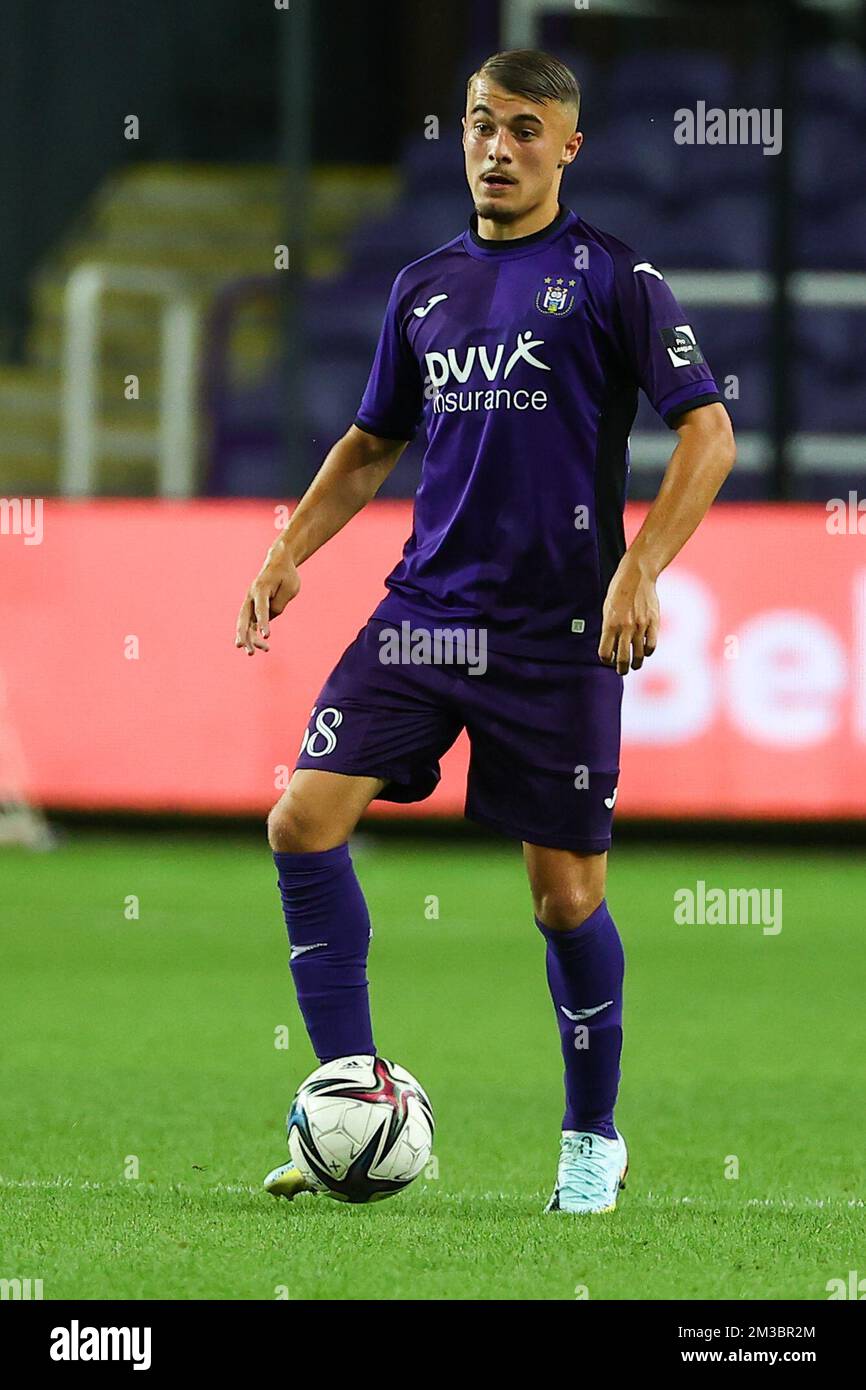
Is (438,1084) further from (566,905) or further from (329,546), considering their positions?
(329,546)

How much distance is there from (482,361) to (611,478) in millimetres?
313

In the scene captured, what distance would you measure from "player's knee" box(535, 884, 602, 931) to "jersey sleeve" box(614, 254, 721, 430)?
846mm

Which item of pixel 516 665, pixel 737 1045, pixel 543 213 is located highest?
pixel 543 213

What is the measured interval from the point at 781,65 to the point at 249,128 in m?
6.34

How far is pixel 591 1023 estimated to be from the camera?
4523mm

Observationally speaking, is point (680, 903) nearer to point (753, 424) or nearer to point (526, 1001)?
point (526, 1001)

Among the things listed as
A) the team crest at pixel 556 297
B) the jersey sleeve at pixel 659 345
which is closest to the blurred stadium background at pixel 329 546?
Answer: the jersey sleeve at pixel 659 345

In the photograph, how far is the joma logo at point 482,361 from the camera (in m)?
4.34

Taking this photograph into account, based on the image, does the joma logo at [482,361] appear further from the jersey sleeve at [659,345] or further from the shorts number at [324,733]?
the shorts number at [324,733]

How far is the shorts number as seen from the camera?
4.33 m

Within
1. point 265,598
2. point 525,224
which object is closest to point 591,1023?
point 265,598

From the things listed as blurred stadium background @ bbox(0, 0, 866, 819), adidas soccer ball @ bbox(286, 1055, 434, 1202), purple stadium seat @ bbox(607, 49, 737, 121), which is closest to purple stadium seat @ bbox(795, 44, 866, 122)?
blurred stadium background @ bbox(0, 0, 866, 819)

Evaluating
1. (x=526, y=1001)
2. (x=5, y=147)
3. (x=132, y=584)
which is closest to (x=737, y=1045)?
(x=526, y=1001)
